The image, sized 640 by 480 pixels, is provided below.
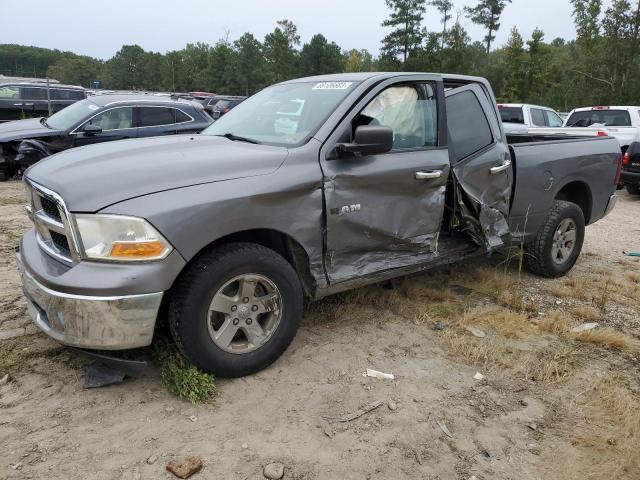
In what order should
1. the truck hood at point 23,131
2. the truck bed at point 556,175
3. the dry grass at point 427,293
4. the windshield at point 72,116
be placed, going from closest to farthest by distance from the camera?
the dry grass at point 427,293 < the truck bed at point 556,175 < the truck hood at point 23,131 < the windshield at point 72,116

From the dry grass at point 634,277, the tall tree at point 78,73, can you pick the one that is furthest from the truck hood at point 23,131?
the tall tree at point 78,73

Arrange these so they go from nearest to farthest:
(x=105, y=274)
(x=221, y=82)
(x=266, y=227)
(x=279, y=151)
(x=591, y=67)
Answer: (x=105, y=274) → (x=266, y=227) → (x=279, y=151) → (x=591, y=67) → (x=221, y=82)

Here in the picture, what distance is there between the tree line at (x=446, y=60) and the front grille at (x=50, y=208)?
28094 mm

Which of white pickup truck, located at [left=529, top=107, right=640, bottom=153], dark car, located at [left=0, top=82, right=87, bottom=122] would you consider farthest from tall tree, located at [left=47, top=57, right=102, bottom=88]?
white pickup truck, located at [left=529, top=107, right=640, bottom=153]

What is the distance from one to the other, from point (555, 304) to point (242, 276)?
3.10 m

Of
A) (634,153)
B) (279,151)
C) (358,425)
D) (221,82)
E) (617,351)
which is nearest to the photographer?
(358,425)

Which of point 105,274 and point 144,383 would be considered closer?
point 105,274

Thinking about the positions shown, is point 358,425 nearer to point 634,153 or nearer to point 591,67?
point 634,153

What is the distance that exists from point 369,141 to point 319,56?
159 feet

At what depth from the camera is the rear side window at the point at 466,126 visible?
4.27 m

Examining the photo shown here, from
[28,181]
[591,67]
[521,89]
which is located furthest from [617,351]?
[521,89]

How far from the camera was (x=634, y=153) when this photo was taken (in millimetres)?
10891

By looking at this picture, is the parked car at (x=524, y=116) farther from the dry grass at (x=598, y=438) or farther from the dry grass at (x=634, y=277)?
the dry grass at (x=598, y=438)

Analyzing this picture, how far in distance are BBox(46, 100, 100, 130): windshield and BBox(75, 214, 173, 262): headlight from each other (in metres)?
7.09
